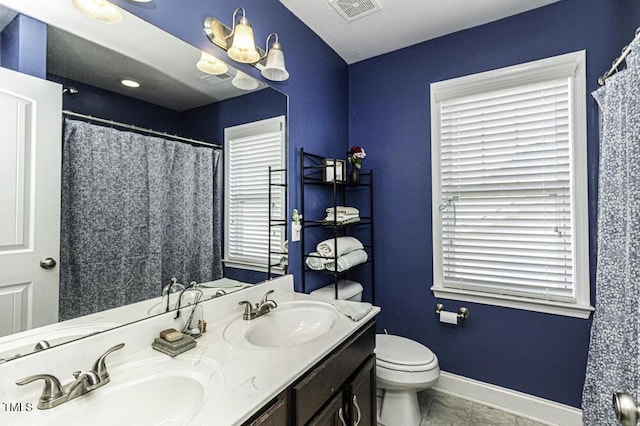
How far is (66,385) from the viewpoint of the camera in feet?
2.52

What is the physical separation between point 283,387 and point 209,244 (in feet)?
2.37

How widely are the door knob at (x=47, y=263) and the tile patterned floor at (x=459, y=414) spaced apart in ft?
6.51

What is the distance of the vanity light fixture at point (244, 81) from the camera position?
1.47 meters

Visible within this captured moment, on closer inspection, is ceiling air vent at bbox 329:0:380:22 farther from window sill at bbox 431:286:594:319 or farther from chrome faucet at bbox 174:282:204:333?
window sill at bbox 431:286:594:319

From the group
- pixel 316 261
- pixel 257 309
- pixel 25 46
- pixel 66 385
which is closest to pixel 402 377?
pixel 316 261

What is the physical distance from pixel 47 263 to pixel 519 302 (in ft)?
7.53

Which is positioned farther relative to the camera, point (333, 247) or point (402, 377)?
point (333, 247)

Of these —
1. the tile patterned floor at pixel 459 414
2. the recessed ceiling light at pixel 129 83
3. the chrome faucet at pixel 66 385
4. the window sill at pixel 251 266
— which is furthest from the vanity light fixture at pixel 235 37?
the tile patterned floor at pixel 459 414

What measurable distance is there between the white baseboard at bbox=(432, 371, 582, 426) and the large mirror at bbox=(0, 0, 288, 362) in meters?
1.63

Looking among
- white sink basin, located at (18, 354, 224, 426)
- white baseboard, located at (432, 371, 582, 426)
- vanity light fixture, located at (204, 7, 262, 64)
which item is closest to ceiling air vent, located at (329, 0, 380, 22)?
vanity light fixture, located at (204, 7, 262, 64)

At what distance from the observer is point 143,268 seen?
108cm

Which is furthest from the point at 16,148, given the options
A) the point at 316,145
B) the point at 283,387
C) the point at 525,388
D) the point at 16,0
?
the point at 525,388

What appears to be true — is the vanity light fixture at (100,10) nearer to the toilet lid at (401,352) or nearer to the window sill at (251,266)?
the window sill at (251,266)

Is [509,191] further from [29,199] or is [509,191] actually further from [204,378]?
[29,199]
